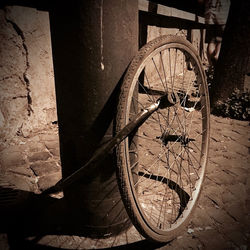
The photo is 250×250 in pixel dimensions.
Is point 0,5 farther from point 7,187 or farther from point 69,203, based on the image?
point 69,203

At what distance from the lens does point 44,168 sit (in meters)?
3.30

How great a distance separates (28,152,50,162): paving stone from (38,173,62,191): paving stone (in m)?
0.51

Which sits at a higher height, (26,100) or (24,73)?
(24,73)

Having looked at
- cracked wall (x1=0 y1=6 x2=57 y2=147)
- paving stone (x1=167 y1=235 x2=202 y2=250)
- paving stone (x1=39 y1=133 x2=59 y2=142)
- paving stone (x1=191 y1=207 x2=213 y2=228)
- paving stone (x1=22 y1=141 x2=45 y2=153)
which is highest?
cracked wall (x1=0 y1=6 x2=57 y2=147)

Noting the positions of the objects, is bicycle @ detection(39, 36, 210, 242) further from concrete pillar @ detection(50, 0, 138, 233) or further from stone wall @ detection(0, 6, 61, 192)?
stone wall @ detection(0, 6, 61, 192)

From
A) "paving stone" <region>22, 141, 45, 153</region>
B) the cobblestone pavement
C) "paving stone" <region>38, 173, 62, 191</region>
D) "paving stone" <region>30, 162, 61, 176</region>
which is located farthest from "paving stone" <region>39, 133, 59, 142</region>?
"paving stone" <region>38, 173, 62, 191</region>

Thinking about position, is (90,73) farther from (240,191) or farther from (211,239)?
(240,191)

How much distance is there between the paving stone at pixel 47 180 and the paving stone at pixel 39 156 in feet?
1.68

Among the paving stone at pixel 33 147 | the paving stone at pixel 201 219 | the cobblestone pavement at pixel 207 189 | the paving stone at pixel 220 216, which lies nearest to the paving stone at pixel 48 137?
the cobblestone pavement at pixel 207 189

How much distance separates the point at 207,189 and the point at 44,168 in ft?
7.82

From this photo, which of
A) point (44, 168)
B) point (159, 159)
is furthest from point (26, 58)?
point (159, 159)

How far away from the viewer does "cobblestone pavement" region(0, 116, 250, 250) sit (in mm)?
2064

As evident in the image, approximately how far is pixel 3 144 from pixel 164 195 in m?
2.91

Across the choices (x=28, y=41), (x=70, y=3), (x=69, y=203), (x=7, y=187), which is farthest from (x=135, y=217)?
(x=28, y=41)
